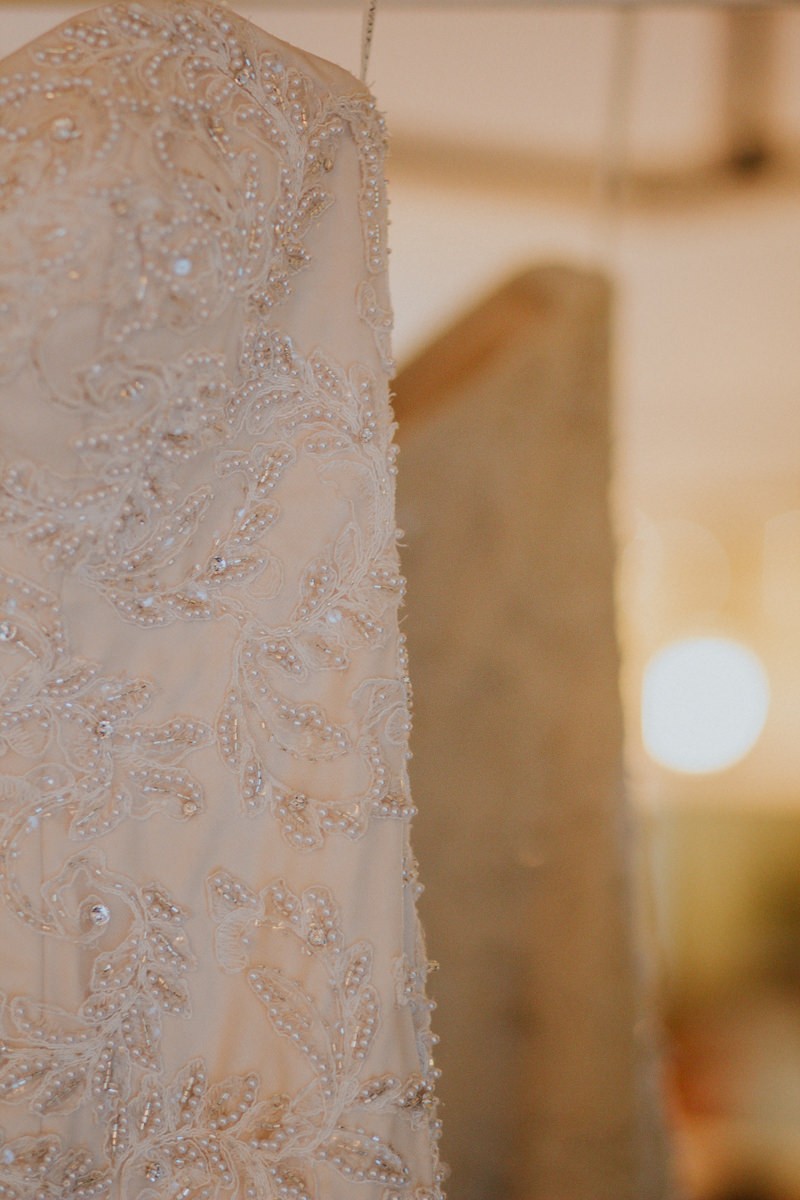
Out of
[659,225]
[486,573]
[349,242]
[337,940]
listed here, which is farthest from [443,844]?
[659,225]

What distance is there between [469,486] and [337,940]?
0.77 m

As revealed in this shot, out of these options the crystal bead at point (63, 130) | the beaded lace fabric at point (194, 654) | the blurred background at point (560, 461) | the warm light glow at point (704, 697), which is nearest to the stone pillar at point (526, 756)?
the blurred background at point (560, 461)

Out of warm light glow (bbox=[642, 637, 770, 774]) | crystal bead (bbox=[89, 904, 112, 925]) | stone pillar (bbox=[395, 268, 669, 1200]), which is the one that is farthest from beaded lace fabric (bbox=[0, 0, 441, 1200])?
warm light glow (bbox=[642, 637, 770, 774])

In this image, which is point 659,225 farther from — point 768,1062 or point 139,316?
point 768,1062

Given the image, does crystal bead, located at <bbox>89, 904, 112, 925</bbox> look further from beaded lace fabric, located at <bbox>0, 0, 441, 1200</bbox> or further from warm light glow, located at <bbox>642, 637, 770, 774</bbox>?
warm light glow, located at <bbox>642, 637, 770, 774</bbox>

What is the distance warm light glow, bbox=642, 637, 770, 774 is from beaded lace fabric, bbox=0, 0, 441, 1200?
3252 millimetres

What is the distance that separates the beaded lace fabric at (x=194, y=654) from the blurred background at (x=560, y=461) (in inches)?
25.2

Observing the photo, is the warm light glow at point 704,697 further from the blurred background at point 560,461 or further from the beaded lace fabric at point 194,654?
the beaded lace fabric at point 194,654

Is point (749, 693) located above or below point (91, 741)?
above

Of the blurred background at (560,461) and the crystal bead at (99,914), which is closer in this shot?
the crystal bead at (99,914)

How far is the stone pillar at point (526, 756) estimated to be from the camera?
1.21m

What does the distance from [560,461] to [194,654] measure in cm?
79

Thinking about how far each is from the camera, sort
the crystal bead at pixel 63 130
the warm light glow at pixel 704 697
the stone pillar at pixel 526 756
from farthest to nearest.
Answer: the warm light glow at pixel 704 697 < the stone pillar at pixel 526 756 < the crystal bead at pixel 63 130

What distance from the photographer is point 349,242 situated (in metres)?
0.66
